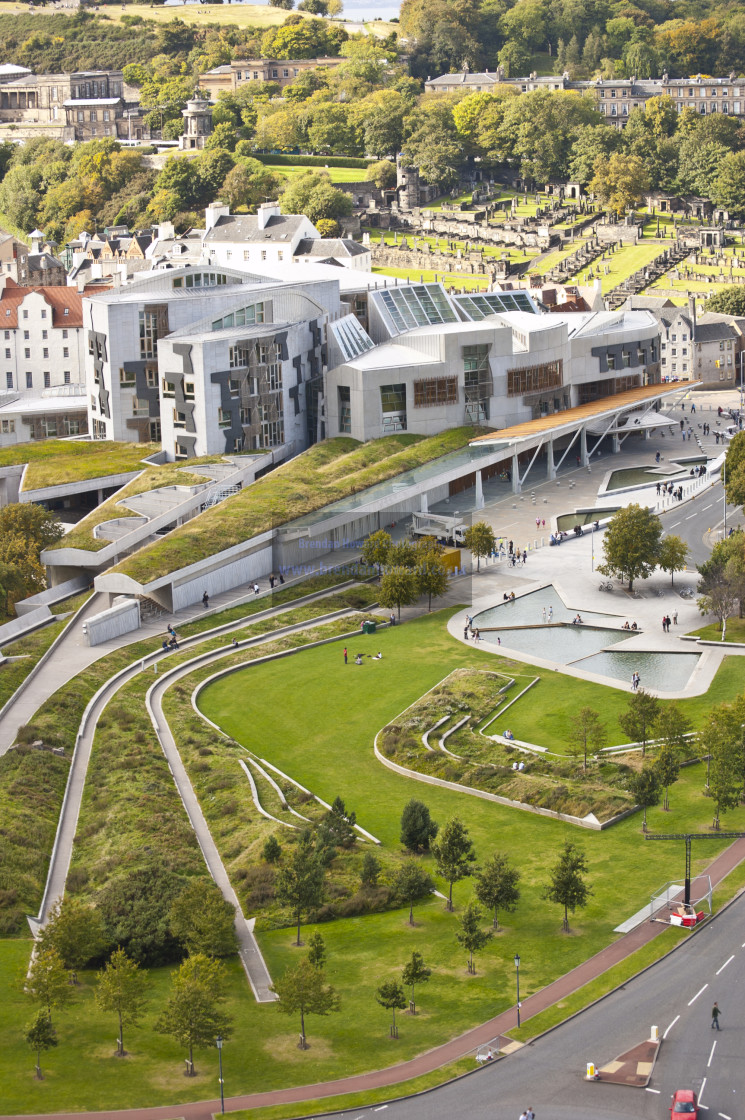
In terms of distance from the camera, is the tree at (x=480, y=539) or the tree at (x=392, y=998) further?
the tree at (x=480, y=539)

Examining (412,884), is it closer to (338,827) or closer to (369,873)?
(369,873)

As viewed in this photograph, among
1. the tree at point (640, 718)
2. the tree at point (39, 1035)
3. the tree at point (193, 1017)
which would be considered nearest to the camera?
the tree at point (39, 1035)

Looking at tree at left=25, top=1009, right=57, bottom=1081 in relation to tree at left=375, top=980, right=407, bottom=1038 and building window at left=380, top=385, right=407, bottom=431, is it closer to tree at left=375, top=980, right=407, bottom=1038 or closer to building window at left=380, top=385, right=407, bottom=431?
tree at left=375, top=980, right=407, bottom=1038

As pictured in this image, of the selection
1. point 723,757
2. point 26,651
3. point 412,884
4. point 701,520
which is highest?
point 701,520

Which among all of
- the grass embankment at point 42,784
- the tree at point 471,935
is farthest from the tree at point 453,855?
the grass embankment at point 42,784

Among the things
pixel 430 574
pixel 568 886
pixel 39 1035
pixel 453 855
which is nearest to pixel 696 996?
pixel 568 886

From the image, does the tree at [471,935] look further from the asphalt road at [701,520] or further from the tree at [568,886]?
the asphalt road at [701,520]
